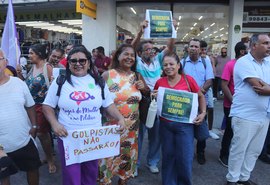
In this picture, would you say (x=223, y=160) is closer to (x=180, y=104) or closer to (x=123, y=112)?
(x=180, y=104)

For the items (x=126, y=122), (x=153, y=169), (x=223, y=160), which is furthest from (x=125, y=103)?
(x=223, y=160)

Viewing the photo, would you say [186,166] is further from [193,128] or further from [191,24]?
[191,24]

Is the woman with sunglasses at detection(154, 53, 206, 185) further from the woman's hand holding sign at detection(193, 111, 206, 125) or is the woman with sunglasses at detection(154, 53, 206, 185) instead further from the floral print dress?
the floral print dress

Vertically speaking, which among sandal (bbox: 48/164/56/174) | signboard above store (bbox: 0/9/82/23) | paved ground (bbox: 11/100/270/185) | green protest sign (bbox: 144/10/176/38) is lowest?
paved ground (bbox: 11/100/270/185)

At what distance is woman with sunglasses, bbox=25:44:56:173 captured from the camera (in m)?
3.87

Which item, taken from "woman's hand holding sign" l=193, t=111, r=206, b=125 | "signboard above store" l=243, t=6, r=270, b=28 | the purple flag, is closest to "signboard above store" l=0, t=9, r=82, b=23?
"signboard above store" l=243, t=6, r=270, b=28

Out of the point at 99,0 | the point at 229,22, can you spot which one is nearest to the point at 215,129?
the point at 229,22

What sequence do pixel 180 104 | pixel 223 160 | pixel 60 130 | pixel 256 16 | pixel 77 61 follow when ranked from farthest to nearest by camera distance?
1. pixel 256 16
2. pixel 223 160
3. pixel 180 104
4. pixel 77 61
5. pixel 60 130

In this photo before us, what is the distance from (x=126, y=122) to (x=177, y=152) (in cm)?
67

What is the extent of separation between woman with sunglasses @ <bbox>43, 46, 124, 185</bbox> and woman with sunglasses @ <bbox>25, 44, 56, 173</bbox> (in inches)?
55.3

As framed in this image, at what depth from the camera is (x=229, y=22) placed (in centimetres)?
1016

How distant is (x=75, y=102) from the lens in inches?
97.3

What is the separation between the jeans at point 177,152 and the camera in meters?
3.08

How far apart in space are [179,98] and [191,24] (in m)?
8.67
